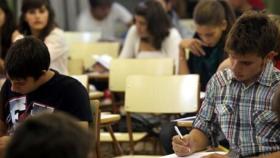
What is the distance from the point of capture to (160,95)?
4.57m

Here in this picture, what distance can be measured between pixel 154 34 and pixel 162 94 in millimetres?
1552

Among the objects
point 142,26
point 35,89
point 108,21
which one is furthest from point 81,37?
point 35,89

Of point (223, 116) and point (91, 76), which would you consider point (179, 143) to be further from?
point (91, 76)

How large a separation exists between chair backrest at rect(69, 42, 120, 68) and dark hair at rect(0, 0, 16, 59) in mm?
1239

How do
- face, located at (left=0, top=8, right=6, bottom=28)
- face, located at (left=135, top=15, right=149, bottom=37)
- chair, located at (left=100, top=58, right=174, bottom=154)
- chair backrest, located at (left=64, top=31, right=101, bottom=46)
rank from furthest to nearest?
chair backrest, located at (left=64, top=31, right=101, bottom=46) < face, located at (left=135, top=15, right=149, bottom=37) < face, located at (left=0, top=8, right=6, bottom=28) < chair, located at (left=100, top=58, right=174, bottom=154)

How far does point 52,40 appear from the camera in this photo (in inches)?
219

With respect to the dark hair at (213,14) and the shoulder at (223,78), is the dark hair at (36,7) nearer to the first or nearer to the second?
the dark hair at (213,14)

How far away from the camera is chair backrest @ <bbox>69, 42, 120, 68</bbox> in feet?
22.6

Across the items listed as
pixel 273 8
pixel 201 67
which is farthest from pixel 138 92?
pixel 273 8

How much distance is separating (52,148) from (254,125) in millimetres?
1423

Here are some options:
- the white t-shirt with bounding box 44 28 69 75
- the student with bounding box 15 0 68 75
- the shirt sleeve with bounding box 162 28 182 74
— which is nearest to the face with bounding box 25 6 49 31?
the student with bounding box 15 0 68 75

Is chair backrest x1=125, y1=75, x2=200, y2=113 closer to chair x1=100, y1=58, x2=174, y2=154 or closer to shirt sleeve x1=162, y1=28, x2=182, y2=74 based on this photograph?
chair x1=100, y1=58, x2=174, y2=154

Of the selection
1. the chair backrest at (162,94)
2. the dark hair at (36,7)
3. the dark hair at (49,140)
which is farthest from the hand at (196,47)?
the dark hair at (49,140)

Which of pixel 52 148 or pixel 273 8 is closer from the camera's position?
pixel 52 148
